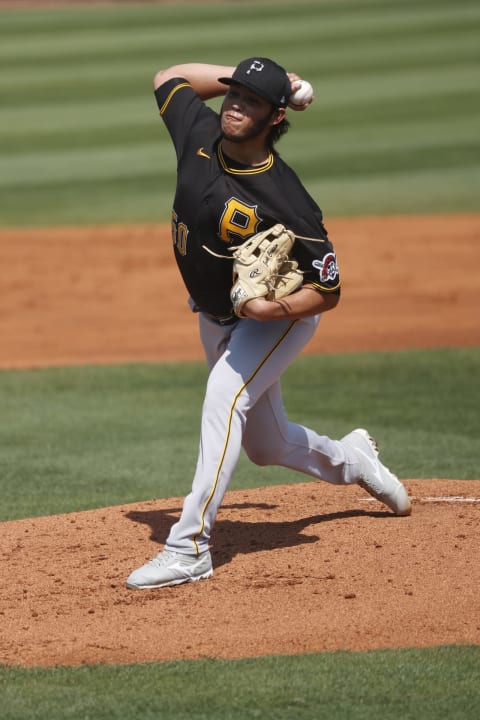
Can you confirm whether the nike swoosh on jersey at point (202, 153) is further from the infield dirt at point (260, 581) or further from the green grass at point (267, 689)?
the green grass at point (267, 689)

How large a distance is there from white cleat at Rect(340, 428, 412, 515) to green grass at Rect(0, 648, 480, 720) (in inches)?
56.9

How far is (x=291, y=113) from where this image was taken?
23.0 meters

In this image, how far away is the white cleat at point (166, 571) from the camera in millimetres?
4996

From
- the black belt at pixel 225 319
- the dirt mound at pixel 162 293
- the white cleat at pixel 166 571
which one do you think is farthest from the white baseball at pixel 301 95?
the dirt mound at pixel 162 293

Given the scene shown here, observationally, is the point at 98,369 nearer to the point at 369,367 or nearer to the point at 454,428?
the point at 369,367

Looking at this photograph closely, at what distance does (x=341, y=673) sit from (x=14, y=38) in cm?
2816

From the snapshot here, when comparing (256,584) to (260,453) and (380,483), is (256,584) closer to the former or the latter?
(260,453)

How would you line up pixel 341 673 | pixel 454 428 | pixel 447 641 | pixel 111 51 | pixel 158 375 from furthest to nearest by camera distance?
pixel 111 51 < pixel 158 375 < pixel 454 428 < pixel 447 641 < pixel 341 673

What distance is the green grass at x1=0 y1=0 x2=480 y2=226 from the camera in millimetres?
17656

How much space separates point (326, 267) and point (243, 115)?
27.1 inches

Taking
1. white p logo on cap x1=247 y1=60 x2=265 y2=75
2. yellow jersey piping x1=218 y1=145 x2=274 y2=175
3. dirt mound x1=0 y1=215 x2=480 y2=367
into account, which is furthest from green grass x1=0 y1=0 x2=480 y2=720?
white p logo on cap x1=247 y1=60 x2=265 y2=75

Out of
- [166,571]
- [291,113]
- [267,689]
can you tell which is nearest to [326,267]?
[166,571]

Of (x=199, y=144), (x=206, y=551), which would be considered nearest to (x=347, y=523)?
(x=206, y=551)

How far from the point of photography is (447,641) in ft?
14.6
